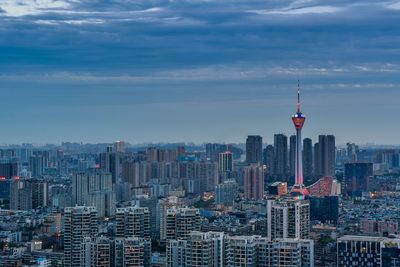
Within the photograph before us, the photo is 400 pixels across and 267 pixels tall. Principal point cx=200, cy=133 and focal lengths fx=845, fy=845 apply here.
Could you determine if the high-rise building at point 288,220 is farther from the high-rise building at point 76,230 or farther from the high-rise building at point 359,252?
the high-rise building at point 359,252

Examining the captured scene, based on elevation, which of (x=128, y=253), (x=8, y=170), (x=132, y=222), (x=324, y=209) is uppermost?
(x=8, y=170)

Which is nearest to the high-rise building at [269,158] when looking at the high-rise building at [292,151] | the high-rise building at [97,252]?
the high-rise building at [292,151]

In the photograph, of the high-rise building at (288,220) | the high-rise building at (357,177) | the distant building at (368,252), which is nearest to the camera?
the distant building at (368,252)

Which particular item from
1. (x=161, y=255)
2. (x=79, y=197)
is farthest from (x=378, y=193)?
(x=161, y=255)

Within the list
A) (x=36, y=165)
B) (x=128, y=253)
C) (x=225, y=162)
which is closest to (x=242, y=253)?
(x=128, y=253)

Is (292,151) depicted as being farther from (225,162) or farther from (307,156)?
(225,162)

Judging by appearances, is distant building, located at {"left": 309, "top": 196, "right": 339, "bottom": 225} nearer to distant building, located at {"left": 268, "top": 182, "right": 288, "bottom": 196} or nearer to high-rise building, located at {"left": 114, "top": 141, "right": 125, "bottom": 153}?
distant building, located at {"left": 268, "top": 182, "right": 288, "bottom": 196}

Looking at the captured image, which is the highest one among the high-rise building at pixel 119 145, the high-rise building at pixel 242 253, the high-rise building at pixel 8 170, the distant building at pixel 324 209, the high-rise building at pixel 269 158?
the high-rise building at pixel 119 145

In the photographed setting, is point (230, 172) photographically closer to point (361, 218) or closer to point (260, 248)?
point (361, 218)
